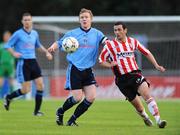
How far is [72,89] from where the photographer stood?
13242 millimetres

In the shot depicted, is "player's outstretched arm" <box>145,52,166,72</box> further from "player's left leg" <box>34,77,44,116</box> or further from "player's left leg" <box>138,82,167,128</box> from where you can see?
"player's left leg" <box>34,77,44,116</box>

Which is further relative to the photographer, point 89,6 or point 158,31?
point 89,6

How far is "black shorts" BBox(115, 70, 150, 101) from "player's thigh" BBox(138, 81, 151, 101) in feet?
0.27

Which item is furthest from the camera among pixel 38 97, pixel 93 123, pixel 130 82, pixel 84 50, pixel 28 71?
pixel 28 71

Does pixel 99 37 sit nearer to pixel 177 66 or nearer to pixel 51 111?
pixel 51 111

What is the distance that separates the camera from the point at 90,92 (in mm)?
13242

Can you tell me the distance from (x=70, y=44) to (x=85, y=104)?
109 centimetres

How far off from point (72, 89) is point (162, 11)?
24.6 metres

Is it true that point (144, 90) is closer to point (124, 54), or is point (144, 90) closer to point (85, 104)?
point (124, 54)

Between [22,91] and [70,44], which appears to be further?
[22,91]

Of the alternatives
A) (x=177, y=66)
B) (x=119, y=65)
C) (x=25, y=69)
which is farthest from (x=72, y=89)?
(x=177, y=66)

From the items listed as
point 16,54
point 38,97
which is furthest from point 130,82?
point 16,54

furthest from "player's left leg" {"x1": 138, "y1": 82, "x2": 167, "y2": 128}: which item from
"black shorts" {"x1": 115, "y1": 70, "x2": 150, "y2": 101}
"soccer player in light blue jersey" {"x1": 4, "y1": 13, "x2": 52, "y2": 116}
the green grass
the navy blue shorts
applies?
the navy blue shorts

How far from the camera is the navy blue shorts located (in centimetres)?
1656
